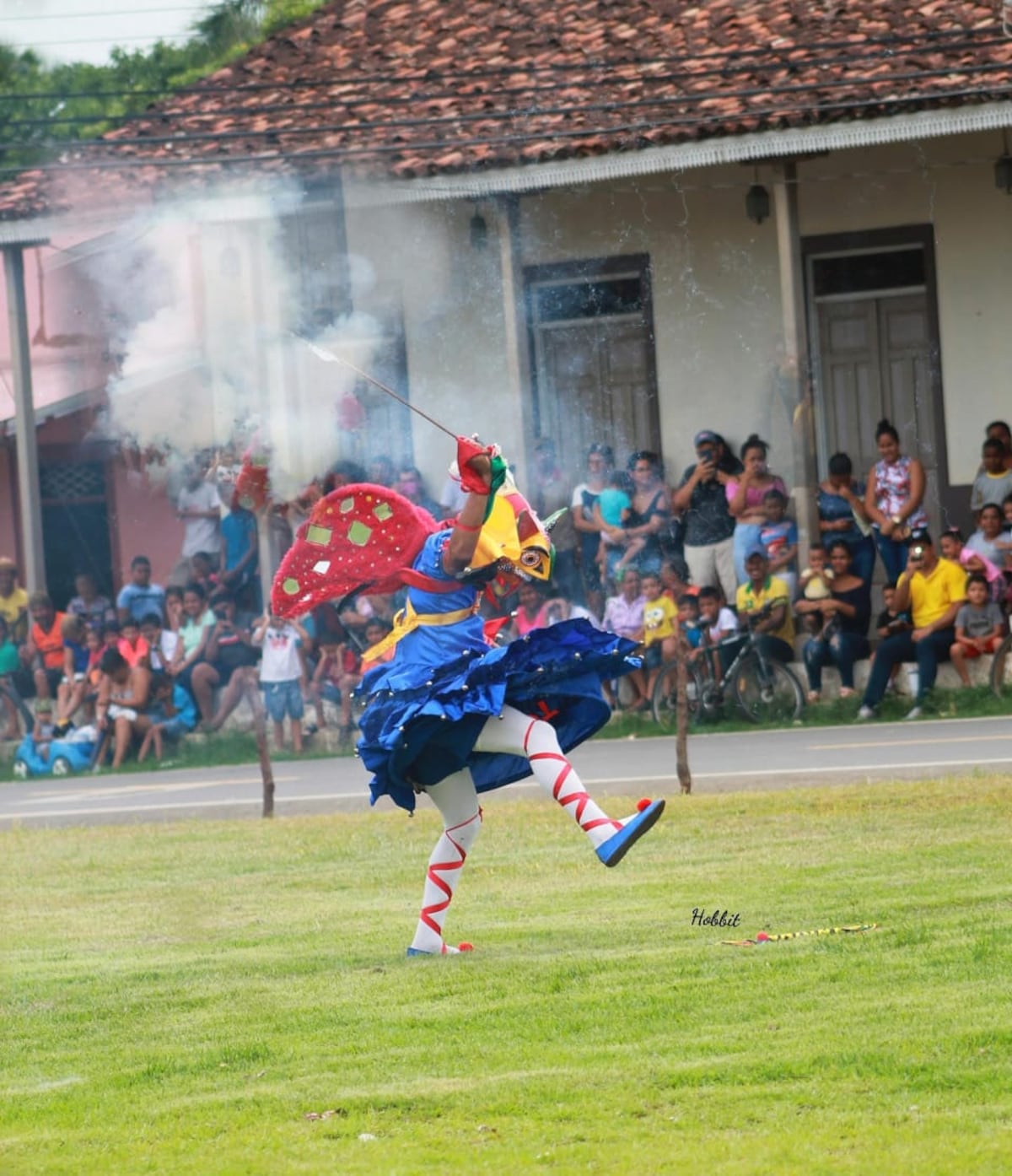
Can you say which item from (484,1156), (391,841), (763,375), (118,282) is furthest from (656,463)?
(484,1156)

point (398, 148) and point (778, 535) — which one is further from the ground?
point (398, 148)

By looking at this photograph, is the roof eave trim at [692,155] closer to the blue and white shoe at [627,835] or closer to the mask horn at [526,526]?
the mask horn at [526,526]

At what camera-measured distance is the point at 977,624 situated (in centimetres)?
1700

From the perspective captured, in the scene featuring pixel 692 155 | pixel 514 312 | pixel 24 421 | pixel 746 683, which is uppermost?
pixel 692 155

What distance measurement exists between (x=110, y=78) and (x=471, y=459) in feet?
91.0

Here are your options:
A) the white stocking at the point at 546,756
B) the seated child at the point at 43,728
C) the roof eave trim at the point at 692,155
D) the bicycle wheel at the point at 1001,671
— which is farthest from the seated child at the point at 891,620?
the white stocking at the point at 546,756

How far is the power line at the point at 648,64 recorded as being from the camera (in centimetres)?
1859

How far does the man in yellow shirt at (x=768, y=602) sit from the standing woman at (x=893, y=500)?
877 millimetres

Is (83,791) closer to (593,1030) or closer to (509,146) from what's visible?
(509,146)

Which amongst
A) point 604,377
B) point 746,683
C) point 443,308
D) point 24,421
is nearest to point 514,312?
point 443,308

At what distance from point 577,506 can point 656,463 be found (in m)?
1.43

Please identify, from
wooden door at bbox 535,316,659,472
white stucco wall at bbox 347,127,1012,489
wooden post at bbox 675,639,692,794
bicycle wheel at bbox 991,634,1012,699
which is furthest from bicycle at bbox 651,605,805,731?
wooden post at bbox 675,639,692,794

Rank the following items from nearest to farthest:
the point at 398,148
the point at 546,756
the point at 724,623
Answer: the point at 546,756
the point at 724,623
the point at 398,148

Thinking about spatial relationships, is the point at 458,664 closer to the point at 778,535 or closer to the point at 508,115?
the point at 778,535
